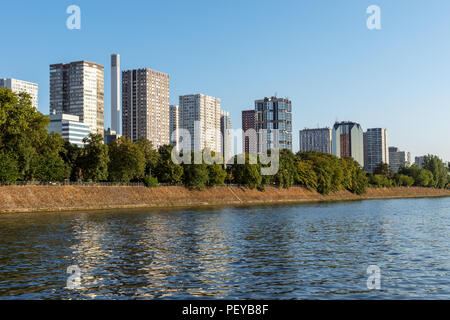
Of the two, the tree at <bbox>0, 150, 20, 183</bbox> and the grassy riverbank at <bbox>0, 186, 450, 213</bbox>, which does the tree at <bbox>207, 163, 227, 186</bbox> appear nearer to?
the grassy riverbank at <bbox>0, 186, 450, 213</bbox>

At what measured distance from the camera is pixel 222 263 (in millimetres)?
29219

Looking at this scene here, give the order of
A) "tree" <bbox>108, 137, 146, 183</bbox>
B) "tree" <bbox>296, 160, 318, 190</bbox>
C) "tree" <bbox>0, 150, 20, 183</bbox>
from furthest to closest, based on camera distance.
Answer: "tree" <bbox>296, 160, 318, 190</bbox>
"tree" <bbox>108, 137, 146, 183</bbox>
"tree" <bbox>0, 150, 20, 183</bbox>

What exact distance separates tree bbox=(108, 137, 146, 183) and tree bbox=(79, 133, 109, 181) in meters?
4.19

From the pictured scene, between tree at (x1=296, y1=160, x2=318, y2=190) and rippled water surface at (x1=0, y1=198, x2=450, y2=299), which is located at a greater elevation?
tree at (x1=296, y1=160, x2=318, y2=190)

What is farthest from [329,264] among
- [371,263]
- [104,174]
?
[104,174]

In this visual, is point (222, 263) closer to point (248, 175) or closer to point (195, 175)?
point (195, 175)

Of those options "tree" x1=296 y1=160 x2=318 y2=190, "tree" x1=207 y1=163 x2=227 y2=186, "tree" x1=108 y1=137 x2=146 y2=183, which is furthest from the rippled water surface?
"tree" x1=296 y1=160 x2=318 y2=190

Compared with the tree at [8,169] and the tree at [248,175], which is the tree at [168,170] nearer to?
the tree at [248,175]

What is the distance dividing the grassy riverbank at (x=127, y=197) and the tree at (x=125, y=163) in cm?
403

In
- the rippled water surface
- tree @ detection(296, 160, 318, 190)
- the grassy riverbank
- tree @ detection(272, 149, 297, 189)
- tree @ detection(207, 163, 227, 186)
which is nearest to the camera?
the rippled water surface

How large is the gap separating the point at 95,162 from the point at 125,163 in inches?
348

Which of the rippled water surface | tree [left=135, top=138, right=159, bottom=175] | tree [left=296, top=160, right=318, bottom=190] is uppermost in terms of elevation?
tree [left=135, top=138, right=159, bottom=175]

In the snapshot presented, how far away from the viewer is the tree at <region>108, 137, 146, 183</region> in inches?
4326

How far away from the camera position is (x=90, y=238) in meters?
41.7
